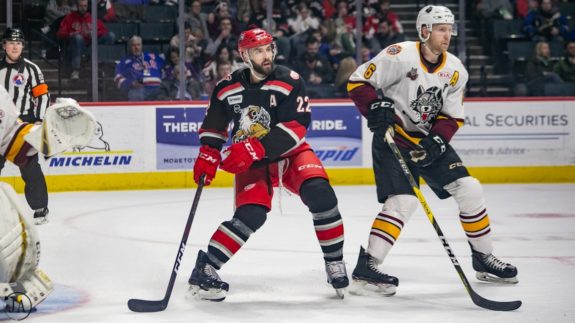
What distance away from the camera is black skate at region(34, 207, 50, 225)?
6977 mm

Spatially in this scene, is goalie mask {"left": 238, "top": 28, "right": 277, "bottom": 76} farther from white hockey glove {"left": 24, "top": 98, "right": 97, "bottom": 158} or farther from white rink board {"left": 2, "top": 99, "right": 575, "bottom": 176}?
white rink board {"left": 2, "top": 99, "right": 575, "bottom": 176}

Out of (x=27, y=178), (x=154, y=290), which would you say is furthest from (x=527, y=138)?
(x=154, y=290)

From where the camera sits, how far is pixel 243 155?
14.2 ft

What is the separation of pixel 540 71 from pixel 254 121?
622cm

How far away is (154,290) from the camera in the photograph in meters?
4.70

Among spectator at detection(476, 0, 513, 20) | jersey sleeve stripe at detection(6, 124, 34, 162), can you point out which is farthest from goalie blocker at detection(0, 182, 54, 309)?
spectator at detection(476, 0, 513, 20)

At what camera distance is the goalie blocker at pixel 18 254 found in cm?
380

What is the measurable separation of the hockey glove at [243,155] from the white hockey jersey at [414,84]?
67 centimetres

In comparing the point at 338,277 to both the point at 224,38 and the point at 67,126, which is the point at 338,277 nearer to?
the point at 67,126

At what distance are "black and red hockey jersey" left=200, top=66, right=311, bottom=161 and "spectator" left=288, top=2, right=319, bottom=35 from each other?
223 inches

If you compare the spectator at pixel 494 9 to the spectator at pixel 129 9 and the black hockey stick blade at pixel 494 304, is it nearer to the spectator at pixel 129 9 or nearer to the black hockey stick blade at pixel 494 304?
the spectator at pixel 129 9

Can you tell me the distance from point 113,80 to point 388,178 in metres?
4.86

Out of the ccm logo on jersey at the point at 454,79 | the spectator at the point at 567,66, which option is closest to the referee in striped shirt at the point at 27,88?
the ccm logo on jersey at the point at 454,79

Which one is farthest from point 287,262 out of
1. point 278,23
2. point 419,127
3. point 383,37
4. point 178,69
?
point 383,37
